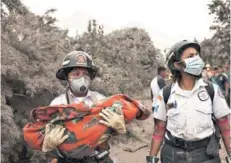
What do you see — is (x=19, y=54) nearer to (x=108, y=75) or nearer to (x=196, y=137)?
(x=108, y=75)

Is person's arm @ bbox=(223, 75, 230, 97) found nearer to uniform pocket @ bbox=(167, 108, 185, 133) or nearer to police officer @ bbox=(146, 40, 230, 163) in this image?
police officer @ bbox=(146, 40, 230, 163)

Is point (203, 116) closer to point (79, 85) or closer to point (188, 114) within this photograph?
point (188, 114)

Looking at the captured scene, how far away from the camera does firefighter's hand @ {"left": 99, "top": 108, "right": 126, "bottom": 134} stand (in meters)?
3.34

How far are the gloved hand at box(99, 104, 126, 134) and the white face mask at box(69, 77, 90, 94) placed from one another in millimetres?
342

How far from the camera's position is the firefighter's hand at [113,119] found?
10.9 feet

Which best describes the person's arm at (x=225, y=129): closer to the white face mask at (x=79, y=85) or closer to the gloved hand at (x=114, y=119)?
the gloved hand at (x=114, y=119)

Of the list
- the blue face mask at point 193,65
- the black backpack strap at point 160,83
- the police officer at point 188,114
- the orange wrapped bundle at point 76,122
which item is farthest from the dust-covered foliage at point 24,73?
the blue face mask at point 193,65

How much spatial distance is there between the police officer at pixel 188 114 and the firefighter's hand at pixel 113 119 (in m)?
0.56

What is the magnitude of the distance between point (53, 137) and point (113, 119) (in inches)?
18.0

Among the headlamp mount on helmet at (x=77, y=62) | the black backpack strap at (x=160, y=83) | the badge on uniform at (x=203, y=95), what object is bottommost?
the black backpack strap at (x=160, y=83)

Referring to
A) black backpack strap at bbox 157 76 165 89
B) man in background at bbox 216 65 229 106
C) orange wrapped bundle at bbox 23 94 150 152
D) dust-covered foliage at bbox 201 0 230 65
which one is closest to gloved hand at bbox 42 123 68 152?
orange wrapped bundle at bbox 23 94 150 152

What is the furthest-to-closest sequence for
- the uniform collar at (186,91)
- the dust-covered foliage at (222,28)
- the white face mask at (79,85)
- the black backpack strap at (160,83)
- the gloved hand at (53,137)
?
the dust-covered foliage at (222,28) < the black backpack strap at (160,83) < the uniform collar at (186,91) < the white face mask at (79,85) < the gloved hand at (53,137)

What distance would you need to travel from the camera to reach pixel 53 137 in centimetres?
328

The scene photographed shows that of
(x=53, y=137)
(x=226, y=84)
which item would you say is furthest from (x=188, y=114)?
(x=226, y=84)
